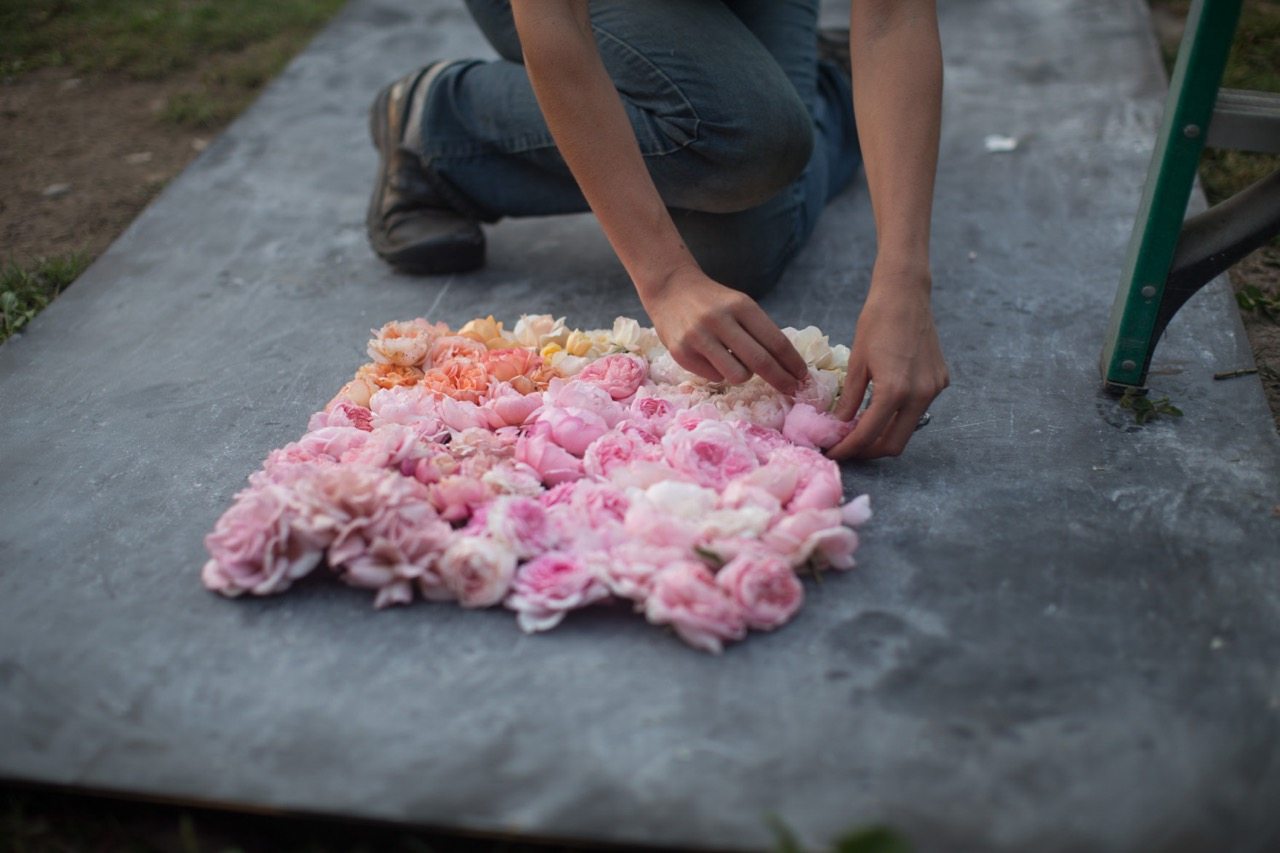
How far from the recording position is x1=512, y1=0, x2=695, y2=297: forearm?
1476 mm

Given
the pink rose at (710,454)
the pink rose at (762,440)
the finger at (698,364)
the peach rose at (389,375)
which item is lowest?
the peach rose at (389,375)

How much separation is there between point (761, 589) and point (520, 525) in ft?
1.01

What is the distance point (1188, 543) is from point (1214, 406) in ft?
1.22

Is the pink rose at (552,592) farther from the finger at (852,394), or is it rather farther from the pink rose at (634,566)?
the finger at (852,394)

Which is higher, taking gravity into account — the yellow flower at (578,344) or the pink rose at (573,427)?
the pink rose at (573,427)

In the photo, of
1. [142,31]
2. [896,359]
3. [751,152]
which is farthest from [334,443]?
[142,31]

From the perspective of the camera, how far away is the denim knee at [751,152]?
188cm

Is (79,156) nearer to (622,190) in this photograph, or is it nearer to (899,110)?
(622,190)

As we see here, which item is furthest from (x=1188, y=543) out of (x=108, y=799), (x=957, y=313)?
(x=108, y=799)

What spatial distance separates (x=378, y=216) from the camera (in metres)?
2.22

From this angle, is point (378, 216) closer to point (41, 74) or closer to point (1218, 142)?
point (1218, 142)

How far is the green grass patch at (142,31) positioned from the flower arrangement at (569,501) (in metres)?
2.44

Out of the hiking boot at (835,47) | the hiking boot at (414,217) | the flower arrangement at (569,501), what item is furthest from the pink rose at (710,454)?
the hiking boot at (835,47)

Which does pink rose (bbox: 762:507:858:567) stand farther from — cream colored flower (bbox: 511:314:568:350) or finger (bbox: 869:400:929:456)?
cream colored flower (bbox: 511:314:568:350)
